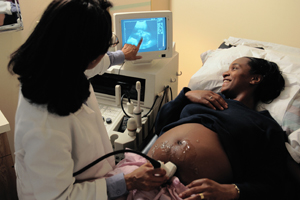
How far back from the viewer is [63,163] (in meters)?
0.74

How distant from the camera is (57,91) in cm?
70

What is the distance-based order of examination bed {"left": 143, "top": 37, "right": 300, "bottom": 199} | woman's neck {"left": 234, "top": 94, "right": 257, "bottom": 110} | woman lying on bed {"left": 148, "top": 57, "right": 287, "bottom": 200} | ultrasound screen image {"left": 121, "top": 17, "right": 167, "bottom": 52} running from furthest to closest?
ultrasound screen image {"left": 121, "top": 17, "right": 167, "bottom": 52} < woman's neck {"left": 234, "top": 94, "right": 257, "bottom": 110} < examination bed {"left": 143, "top": 37, "right": 300, "bottom": 199} < woman lying on bed {"left": 148, "top": 57, "right": 287, "bottom": 200}

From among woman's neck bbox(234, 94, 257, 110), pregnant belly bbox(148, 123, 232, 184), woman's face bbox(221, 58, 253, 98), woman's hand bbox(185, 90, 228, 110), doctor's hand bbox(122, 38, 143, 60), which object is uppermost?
doctor's hand bbox(122, 38, 143, 60)

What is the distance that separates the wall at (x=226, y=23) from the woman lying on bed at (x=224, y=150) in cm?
109

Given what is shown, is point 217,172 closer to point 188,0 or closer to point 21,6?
point 21,6

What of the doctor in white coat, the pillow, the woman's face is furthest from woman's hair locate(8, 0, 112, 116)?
the pillow

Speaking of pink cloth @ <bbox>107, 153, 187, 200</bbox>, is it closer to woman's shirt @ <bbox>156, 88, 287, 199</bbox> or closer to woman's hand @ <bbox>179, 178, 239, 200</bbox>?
woman's hand @ <bbox>179, 178, 239, 200</bbox>

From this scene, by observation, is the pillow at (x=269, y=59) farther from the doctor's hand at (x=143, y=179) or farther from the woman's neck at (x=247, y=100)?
the doctor's hand at (x=143, y=179)

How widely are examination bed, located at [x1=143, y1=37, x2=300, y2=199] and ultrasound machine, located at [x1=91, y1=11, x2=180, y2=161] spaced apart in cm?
20

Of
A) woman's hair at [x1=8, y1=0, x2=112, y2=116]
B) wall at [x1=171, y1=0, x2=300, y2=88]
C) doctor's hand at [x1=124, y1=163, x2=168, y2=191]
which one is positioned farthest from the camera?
wall at [x1=171, y1=0, x2=300, y2=88]

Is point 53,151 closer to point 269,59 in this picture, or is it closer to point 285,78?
point 285,78

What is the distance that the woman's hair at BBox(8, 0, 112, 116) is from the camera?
0.66 m

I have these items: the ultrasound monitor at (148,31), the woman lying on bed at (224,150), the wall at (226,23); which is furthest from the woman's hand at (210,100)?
the wall at (226,23)

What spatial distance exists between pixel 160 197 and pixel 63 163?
445 mm
